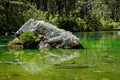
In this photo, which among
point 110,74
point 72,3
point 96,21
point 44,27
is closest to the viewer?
point 110,74

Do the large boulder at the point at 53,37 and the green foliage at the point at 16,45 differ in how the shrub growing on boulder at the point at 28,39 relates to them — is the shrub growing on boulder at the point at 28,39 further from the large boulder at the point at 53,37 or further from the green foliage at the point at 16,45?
the large boulder at the point at 53,37

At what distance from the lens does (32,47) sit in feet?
90.8

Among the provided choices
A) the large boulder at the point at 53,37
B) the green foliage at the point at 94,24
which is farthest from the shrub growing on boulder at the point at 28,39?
the green foliage at the point at 94,24

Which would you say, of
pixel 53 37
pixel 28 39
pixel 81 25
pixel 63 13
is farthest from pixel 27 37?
pixel 63 13

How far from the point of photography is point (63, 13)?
94.2 meters

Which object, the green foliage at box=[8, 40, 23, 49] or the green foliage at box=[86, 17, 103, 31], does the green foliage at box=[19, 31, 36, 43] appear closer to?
the green foliage at box=[8, 40, 23, 49]

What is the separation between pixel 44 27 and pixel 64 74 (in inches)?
641

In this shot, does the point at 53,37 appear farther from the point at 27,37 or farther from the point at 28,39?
the point at 27,37

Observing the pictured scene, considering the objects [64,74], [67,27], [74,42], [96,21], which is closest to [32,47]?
[74,42]

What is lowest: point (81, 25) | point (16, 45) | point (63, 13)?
point (81, 25)

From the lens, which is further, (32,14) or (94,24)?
(94,24)

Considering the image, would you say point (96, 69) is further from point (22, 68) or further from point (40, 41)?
point (40, 41)

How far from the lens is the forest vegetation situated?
61747 millimetres

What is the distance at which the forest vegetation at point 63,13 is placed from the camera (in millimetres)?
61747
